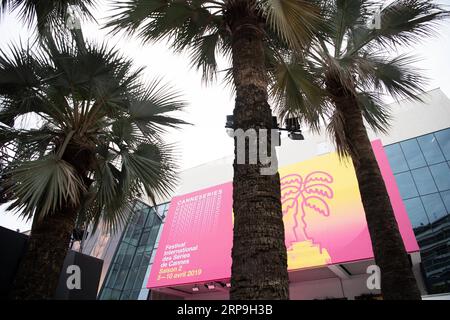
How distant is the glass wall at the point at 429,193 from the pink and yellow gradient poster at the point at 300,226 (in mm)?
4911

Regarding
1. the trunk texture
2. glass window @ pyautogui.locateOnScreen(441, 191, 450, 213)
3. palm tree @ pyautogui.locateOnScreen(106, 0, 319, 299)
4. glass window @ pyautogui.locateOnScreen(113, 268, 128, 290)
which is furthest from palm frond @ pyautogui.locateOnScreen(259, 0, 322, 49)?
glass window @ pyautogui.locateOnScreen(113, 268, 128, 290)

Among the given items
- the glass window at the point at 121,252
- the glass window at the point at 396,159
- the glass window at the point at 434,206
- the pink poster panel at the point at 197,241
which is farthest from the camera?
the glass window at the point at 121,252

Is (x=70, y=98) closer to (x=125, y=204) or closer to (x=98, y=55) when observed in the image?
(x=98, y=55)

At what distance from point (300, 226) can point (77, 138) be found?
9.77m

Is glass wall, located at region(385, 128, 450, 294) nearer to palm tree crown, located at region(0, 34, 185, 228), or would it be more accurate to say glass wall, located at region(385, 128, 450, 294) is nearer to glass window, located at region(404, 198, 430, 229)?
glass window, located at region(404, 198, 430, 229)

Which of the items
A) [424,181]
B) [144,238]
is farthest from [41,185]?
[144,238]

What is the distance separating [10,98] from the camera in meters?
5.25

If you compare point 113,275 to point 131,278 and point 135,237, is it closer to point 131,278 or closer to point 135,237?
point 131,278

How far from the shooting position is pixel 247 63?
141 inches

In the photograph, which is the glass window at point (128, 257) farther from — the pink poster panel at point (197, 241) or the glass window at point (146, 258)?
the pink poster panel at point (197, 241)

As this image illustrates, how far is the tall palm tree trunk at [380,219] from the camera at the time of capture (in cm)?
398

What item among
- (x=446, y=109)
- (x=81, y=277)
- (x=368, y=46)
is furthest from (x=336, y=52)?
(x=446, y=109)

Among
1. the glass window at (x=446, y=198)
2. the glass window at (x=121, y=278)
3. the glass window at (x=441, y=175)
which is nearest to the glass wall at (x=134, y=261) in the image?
the glass window at (x=121, y=278)

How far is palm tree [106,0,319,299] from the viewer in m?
2.29
